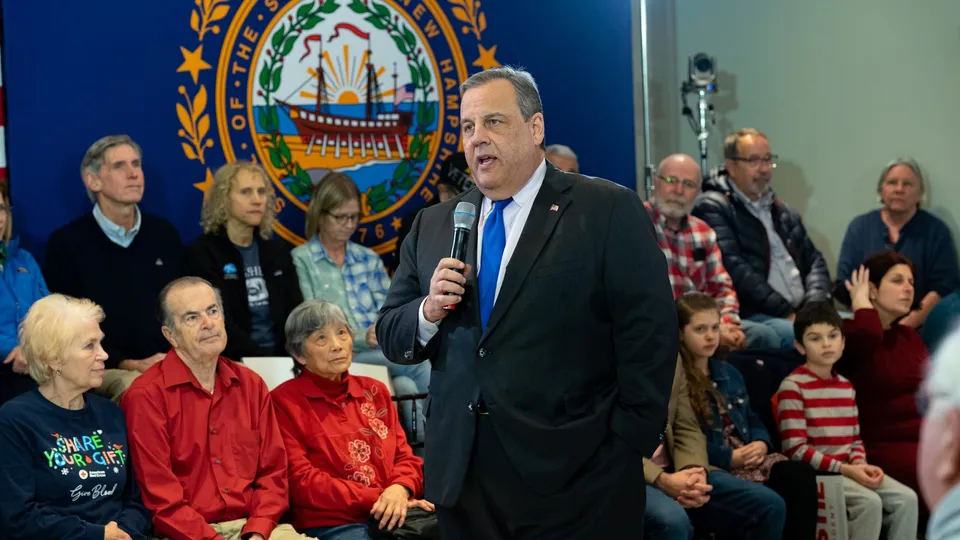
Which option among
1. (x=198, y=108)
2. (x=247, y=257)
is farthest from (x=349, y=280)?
(x=198, y=108)

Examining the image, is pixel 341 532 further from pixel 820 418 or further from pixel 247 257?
pixel 820 418

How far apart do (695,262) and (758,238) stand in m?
0.60

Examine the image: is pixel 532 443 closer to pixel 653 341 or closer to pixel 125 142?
pixel 653 341

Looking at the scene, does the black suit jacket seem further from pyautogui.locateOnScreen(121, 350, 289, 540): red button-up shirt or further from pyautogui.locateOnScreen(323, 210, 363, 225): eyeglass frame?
pyautogui.locateOnScreen(323, 210, 363, 225): eyeglass frame

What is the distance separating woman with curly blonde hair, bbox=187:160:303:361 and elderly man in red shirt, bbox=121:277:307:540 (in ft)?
3.36

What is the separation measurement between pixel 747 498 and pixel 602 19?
3103 mm

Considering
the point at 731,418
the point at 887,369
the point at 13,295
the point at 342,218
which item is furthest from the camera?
the point at 342,218

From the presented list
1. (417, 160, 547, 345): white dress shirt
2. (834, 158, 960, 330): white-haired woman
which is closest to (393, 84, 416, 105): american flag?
(834, 158, 960, 330): white-haired woman

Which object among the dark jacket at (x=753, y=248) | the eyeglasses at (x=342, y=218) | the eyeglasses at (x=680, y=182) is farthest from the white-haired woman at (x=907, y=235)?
the eyeglasses at (x=342, y=218)

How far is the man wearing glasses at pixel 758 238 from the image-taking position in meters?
6.11

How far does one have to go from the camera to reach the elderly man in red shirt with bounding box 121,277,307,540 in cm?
368

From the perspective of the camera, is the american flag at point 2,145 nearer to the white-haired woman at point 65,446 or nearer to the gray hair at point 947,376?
the white-haired woman at point 65,446

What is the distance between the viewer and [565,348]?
8.54 feet

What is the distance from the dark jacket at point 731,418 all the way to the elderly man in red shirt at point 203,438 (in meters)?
1.87
